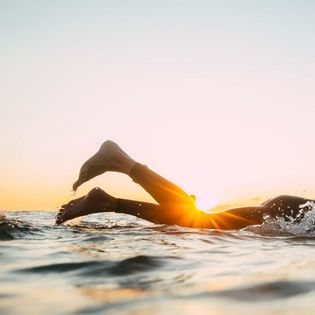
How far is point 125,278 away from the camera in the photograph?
2.07 meters

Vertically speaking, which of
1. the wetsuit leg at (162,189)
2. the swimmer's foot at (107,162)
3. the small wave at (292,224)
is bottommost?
the small wave at (292,224)

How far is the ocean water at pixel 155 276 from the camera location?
1.58 metres

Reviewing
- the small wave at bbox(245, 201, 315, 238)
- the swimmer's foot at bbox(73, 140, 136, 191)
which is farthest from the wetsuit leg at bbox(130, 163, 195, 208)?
the small wave at bbox(245, 201, 315, 238)

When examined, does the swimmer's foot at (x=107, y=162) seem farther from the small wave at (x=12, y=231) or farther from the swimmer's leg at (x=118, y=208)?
the small wave at (x=12, y=231)

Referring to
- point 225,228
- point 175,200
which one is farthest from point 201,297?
point 225,228

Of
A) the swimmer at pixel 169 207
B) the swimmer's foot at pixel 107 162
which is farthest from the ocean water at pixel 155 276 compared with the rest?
the swimmer's foot at pixel 107 162

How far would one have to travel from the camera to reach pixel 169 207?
5.02 meters

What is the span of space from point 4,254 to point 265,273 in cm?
190

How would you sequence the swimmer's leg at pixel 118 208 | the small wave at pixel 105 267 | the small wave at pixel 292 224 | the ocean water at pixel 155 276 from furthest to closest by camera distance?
1. the swimmer's leg at pixel 118 208
2. the small wave at pixel 292 224
3. the small wave at pixel 105 267
4. the ocean water at pixel 155 276

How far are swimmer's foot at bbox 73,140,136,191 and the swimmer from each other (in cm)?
1

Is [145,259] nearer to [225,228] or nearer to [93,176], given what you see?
[225,228]

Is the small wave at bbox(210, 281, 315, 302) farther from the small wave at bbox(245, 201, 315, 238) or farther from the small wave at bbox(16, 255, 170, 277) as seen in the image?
the small wave at bbox(245, 201, 315, 238)

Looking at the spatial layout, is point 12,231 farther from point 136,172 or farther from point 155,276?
point 155,276

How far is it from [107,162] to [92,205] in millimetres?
654
